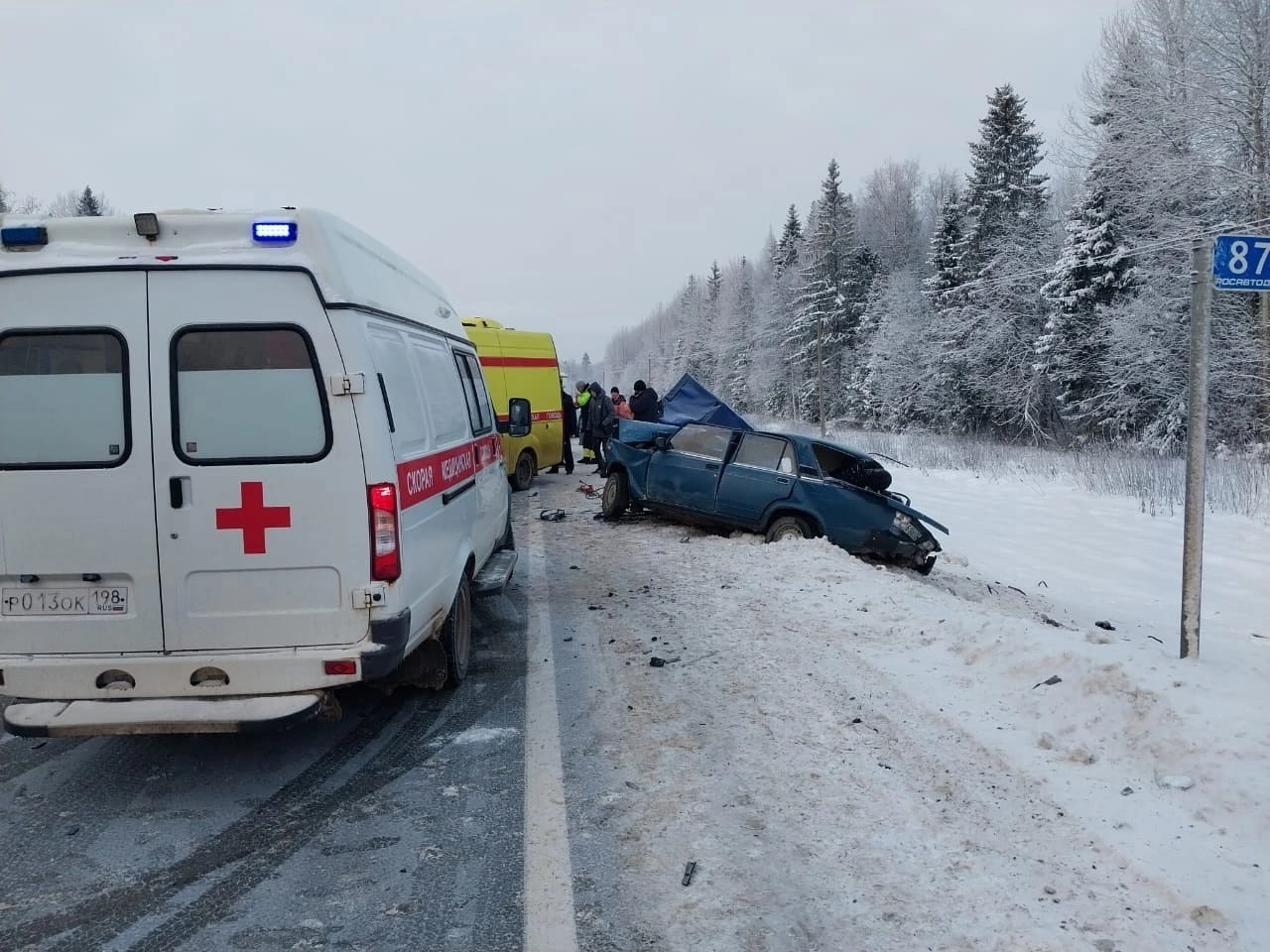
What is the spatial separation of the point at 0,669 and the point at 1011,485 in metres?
17.0

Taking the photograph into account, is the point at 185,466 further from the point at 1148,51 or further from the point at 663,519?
the point at 1148,51

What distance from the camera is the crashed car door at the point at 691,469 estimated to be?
36.6 feet

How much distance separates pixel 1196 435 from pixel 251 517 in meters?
5.30

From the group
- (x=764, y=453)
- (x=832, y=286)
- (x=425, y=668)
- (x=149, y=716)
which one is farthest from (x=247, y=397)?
(x=832, y=286)

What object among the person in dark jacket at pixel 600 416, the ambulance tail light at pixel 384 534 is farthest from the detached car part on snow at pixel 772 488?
the ambulance tail light at pixel 384 534

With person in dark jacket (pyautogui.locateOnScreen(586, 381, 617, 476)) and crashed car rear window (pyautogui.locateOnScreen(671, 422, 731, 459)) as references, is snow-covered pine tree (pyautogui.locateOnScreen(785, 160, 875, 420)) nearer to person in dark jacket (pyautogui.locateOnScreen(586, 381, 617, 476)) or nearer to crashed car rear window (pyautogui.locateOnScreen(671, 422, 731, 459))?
person in dark jacket (pyautogui.locateOnScreen(586, 381, 617, 476))

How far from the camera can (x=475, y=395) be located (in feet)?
25.1

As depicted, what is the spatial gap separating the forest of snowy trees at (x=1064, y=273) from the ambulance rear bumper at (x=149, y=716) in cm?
1354

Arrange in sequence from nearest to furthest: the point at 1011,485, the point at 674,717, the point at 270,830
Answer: the point at 270,830
the point at 674,717
the point at 1011,485

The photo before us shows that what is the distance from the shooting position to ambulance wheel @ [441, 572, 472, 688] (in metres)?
5.43

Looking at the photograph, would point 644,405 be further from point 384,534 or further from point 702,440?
point 384,534

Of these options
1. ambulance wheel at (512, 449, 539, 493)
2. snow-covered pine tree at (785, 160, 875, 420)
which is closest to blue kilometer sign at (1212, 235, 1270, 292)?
ambulance wheel at (512, 449, 539, 493)

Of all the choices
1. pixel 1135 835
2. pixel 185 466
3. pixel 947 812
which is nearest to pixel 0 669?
pixel 185 466

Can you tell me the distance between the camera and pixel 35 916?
3078 millimetres
